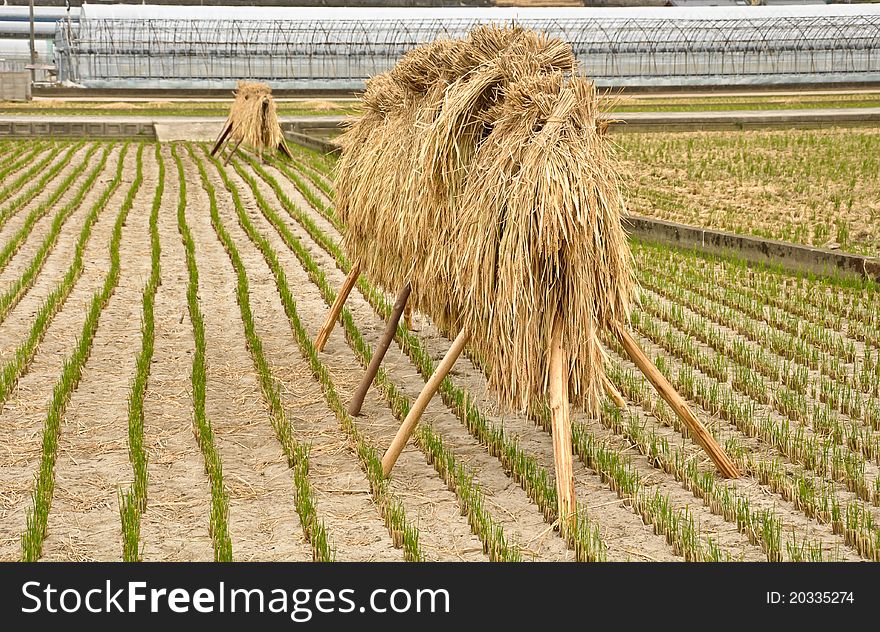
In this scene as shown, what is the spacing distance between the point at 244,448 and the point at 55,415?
1.07m

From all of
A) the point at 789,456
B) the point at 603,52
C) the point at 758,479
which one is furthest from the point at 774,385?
the point at 603,52

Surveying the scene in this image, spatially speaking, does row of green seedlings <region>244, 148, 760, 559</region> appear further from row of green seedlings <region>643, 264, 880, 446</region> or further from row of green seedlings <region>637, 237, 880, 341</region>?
row of green seedlings <region>637, 237, 880, 341</region>

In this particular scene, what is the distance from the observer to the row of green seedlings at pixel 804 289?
8023mm

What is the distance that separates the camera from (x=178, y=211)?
1363 cm

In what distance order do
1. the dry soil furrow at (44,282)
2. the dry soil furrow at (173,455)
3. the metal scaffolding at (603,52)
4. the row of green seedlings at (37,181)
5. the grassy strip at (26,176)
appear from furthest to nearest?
the metal scaffolding at (603,52), the grassy strip at (26,176), the row of green seedlings at (37,181), the dry soil furrow at (44,282), the dry soil furrow at (173,455)

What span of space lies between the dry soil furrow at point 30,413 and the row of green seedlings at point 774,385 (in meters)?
3.76

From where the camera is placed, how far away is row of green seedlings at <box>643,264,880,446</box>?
5867mm

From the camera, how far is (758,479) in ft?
16.3

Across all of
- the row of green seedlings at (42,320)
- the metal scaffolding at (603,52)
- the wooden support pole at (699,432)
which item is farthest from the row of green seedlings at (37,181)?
the metal scaffolding at (603,52)

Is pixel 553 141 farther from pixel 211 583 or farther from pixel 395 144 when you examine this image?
pixel 211 583

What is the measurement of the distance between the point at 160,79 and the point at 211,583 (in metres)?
37.4

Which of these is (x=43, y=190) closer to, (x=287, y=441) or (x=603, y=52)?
(x=287, y=441)

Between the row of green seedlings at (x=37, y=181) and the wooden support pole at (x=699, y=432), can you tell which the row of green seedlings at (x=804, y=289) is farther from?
the row of green seedlings at (x=37, y=181)

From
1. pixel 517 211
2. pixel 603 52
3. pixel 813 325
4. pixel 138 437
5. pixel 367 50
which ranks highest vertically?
pixel 367 50
